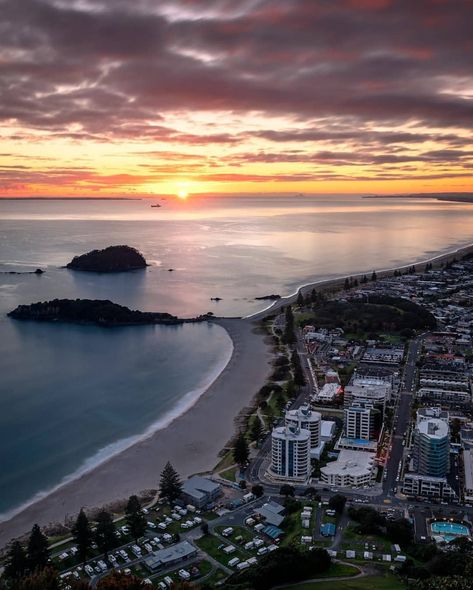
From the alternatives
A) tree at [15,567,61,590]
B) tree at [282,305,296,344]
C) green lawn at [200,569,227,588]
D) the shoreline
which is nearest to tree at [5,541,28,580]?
tree at [15,567,61,590]

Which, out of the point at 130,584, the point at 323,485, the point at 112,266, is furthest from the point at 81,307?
the point at 130,584

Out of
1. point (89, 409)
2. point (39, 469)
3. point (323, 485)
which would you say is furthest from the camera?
point (89, 409)

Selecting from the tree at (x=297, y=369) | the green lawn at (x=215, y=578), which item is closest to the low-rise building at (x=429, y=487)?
the green lawn at (x=215, y=578)

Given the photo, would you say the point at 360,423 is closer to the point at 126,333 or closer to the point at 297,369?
the point at 297,369

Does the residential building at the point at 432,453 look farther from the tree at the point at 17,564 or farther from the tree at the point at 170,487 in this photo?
the tree at the point at 17,564

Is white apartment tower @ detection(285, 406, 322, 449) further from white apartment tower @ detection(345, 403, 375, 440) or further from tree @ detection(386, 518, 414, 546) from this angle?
tree @ detection(386, 518, 414, 546)

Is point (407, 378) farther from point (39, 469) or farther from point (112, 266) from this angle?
point (112, 266)
